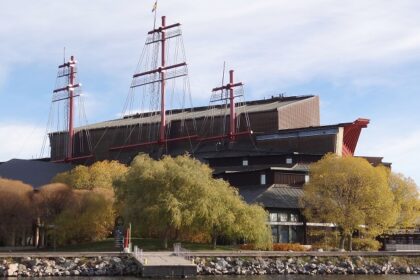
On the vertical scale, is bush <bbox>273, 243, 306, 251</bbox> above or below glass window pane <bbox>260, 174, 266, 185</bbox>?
below

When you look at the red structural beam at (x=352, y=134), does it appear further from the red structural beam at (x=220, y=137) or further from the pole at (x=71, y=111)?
the pole at (x=71, y=111)

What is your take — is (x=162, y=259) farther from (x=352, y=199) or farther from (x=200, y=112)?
(x=200, y=112)

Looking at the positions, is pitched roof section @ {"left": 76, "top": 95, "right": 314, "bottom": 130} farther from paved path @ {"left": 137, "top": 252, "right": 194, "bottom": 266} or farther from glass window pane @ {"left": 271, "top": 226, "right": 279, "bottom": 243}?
paved path @ {"left": 137, "top": 252, "right": 194, "bottom": 266}

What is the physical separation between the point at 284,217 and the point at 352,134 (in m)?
31.2

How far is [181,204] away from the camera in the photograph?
53062 millimetres

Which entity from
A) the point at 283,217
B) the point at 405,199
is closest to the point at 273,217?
the point at 283,217

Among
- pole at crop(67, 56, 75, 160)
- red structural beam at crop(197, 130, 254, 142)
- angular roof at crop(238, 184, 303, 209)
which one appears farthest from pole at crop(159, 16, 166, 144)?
angular roof at crop(238, 184, 303, 209)

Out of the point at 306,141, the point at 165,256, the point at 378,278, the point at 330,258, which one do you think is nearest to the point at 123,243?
the point at 165,256

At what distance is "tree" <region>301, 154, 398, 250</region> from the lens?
5947cm

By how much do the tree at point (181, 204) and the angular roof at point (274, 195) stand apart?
747cm

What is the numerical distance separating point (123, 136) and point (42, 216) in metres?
45.8

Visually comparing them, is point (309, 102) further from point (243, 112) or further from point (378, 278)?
point (378, 278)

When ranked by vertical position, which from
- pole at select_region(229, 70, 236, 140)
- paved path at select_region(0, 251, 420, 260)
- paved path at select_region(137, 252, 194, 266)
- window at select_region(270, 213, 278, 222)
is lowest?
paved path at select_region(137, 252, 194, 266)

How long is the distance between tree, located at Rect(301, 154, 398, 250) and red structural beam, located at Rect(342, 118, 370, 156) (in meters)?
27.4
